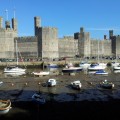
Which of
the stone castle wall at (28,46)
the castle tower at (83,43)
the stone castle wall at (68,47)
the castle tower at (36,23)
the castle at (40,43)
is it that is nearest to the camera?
the castle at (40,43)

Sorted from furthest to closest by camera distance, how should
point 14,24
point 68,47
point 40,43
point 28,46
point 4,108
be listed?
point 68,47, point 14,24, point 28,46, point 40,43, point 4,108

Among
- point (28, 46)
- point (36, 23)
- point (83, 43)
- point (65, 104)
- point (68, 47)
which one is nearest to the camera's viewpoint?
point (65, 104)

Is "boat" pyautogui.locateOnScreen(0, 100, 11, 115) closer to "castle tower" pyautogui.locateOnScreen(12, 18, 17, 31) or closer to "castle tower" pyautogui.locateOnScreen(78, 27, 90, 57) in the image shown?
"castle tower" pyautogui.locateOnScreen(12, 18, 17, 31)

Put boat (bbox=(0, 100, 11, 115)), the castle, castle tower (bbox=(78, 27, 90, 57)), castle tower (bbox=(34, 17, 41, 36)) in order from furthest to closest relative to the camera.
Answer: castle tower (bbox=(78, 27, 90, 57)) → castle tower (bbox=(34, 17, 41, 36)) → the castle → boat (bbox=(0, 100, 11, 115))

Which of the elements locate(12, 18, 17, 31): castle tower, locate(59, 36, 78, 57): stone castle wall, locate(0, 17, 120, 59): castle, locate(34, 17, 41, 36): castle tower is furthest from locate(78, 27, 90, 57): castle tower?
locate(12, 18, 17, 31): castle tower

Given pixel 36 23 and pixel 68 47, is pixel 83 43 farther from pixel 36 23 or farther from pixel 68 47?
pixel 36 23

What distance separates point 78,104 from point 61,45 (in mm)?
52812

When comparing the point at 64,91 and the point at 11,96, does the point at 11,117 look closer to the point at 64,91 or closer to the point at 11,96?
the point at 11,96

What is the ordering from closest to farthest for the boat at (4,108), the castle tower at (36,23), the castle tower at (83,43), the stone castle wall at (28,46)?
the boat at (4,108) → the stone castle wall at (28,46) → the castle tower at (36,23) → the castle tower at (83,43)

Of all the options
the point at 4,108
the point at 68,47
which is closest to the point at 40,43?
the point at 68,47

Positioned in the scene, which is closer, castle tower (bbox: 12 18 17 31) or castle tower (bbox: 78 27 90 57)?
castle tower (bbox: 12 18 17 31)

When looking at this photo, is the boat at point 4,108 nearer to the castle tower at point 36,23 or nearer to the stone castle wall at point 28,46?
the stone castle wall at point 28,46

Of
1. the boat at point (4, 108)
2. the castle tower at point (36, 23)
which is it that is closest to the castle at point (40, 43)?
the castle tower at point (36, 23)

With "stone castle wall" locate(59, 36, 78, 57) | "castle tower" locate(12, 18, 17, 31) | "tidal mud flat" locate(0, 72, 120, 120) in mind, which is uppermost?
"castle tower" locate(12, 18, 17, 31)
